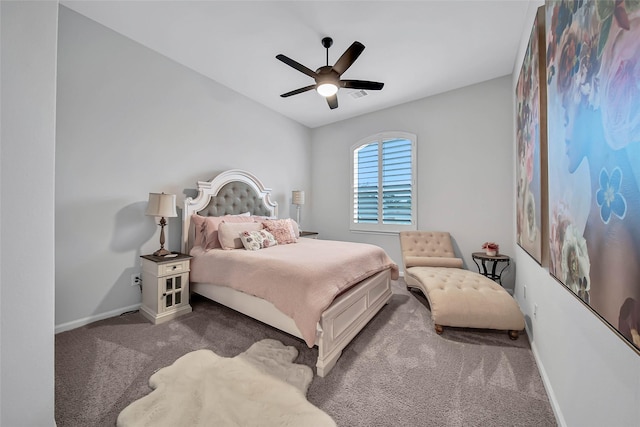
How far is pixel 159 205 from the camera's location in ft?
8.20

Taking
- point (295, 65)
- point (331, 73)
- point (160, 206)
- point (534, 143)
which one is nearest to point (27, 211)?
point (160, 206)

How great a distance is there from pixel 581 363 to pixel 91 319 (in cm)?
372

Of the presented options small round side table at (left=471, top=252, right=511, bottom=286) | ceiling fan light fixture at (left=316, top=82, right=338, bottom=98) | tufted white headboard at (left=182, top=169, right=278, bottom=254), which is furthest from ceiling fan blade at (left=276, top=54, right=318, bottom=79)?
small round side table at (left=471, top=252, right=511, bottom=286)

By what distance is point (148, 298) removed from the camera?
2.54 metres

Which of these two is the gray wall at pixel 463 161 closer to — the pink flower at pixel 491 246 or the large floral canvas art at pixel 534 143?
the pink flower at pixel 491 246

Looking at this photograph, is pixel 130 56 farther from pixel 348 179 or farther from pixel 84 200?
pixel 348 179

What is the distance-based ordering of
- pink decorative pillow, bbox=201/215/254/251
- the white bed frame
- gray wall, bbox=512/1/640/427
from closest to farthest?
1. gray wall, bbox=512/1/640/427
2. the white bed frame
3. pink decorative pillow, bbox=201/215/254/251

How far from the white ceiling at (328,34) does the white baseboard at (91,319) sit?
2942 mm

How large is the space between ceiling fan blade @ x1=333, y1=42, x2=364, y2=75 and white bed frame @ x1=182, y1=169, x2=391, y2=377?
2.06m

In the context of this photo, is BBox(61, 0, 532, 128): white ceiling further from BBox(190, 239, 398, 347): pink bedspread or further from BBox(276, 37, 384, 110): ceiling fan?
BBox(190, 239, 398, 347): pink bedspread

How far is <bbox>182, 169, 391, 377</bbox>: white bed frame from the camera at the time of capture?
1729 mm

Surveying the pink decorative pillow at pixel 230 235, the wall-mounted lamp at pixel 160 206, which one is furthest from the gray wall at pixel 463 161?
the wall-mounted lamp at pixel 160 206

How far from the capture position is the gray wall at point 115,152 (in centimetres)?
225

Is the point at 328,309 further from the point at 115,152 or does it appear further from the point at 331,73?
the point at 115,152
